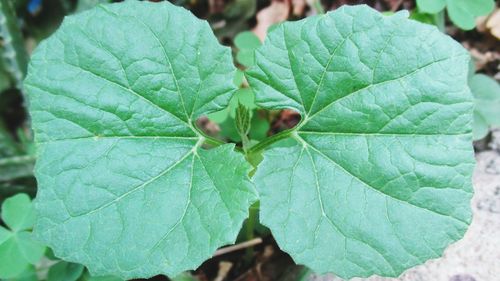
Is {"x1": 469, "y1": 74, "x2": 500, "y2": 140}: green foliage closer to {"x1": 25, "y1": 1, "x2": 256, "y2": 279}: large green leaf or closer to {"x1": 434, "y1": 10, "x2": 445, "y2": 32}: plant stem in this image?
{"x1": 434, "y1": 10, "x2": 445, "y2": 32}: plant stem

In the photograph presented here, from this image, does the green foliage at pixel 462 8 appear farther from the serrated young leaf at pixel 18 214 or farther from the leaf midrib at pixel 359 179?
the serrated young leaf at pixel 18 214

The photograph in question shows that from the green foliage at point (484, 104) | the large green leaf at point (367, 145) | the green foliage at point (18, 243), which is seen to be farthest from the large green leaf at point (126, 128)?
the green foliage at point (484, 104)

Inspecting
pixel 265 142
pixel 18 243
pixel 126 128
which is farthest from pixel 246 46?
pixel 18 243

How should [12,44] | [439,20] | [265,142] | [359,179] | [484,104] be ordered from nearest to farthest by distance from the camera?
[359,179] → [265,142] → [484,104] → [439,20] → [12,44]

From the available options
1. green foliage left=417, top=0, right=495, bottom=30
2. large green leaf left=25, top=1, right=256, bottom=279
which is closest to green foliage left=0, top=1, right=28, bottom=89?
large green leaf left=25, top=1, right=256, bottom=279

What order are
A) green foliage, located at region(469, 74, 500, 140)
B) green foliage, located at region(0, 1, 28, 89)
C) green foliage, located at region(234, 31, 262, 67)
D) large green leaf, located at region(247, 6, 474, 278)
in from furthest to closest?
green foliage, located at region(0, 1, 28, 89)
green foliage, located at region(234, 31, 262, 67)
green foliage, located at region(469, 74, 500, 140)
large green leaf, located at region(247, 6, 474, 278)

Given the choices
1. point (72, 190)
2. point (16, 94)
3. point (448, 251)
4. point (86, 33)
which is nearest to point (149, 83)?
point (86, 33)

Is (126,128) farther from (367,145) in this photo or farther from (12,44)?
(12,44)

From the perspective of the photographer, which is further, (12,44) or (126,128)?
(12,44)
